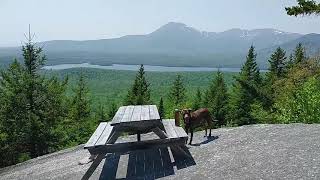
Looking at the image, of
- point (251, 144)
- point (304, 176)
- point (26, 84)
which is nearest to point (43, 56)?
point (26, 84)

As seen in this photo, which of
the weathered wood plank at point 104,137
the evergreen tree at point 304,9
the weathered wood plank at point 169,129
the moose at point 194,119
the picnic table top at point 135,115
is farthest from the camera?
the evergreen tree at point 304,9

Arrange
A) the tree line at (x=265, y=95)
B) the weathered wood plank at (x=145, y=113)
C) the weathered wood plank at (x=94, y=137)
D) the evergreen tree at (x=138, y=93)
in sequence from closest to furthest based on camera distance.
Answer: the weathered wood plank at (x=94, y=137)
the weathered wood plank at (x=145, y=113)
the tree line at (x=265, y=95)
the evergreen tree at (x=138, y=93)

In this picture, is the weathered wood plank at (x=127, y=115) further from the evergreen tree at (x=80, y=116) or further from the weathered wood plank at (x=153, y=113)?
the evergreen tree at (x=80, y=116)

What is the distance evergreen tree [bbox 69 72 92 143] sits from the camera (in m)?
36.8

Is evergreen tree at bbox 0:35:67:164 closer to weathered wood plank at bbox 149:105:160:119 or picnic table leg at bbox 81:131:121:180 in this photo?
weathered wood plank at bbox 149:105:160:119

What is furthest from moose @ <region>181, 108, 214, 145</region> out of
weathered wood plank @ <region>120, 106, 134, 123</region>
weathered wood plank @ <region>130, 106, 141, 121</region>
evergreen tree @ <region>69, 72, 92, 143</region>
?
evergreen tree @ <region>69, 72, 92, 143</region>

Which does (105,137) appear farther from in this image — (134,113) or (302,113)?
(302,113)

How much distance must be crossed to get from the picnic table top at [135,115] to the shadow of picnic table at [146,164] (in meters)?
1.31

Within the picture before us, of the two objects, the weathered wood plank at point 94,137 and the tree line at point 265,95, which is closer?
the weathered wood plank at point 94,137

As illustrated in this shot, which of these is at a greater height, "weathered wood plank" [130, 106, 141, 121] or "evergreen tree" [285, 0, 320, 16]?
"evergreen tree" [285, 0, 320, 16]

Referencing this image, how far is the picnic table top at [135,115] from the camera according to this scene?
11.3m

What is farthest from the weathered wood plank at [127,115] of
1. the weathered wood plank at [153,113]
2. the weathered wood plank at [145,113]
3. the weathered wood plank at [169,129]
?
the weathered wood plank at [169,129]

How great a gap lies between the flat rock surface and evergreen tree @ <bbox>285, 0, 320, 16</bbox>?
816cm

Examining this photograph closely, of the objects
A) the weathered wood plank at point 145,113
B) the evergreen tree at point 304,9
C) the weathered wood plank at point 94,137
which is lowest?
the weathered wood plank at point 94,137
